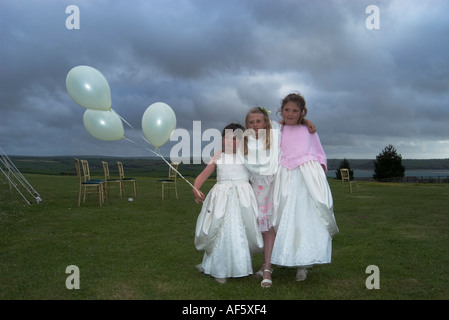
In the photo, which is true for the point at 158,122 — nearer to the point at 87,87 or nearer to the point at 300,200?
the point at 87,87

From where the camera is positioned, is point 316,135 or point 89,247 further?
point 89,247

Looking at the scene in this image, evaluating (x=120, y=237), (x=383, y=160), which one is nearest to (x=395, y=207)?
(x=120, y=237)

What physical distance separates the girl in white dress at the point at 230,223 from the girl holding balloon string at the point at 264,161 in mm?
126

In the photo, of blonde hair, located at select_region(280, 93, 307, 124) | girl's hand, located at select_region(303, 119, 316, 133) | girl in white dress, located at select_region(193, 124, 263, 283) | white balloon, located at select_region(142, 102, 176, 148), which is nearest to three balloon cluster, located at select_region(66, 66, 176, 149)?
white balloon, located at select_region(142, 102, 176, 148)

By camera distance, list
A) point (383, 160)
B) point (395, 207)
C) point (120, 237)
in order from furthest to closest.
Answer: point (383, 160)
point (395, 207)
point (120, 237)

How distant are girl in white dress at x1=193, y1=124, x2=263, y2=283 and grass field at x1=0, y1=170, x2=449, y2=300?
0.24 metres

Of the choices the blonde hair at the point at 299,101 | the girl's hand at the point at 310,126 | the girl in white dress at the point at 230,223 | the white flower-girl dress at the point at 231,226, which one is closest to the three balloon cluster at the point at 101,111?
the girl in white dress at the point at 230,223

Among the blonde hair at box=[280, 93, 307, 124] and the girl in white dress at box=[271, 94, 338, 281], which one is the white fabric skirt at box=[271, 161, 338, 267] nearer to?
the girl in white dress at box=[271, 94, 338, 281]

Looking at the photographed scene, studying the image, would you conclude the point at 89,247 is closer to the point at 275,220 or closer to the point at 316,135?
the point at 275,220

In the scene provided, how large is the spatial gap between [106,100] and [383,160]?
63.4m

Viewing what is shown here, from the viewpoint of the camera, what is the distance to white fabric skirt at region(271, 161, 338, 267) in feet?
13.3

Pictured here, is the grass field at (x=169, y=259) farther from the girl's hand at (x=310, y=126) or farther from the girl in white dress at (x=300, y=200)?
the girl's hand at (x=310, y=126)

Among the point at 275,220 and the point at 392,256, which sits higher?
the point at 275,220

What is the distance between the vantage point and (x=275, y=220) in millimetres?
4203
